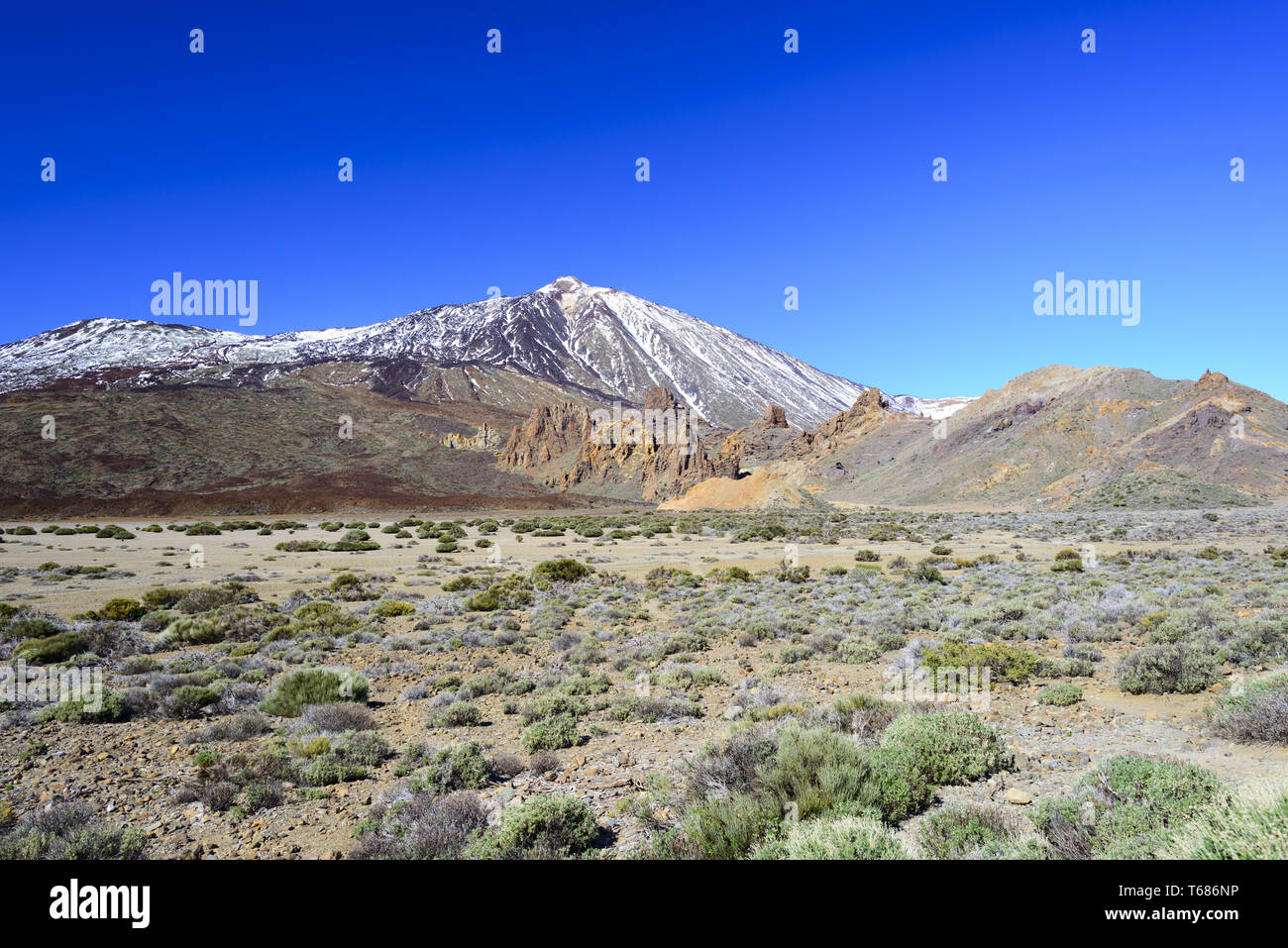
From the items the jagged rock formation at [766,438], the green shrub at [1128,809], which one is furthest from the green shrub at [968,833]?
the jagged rock formation at [766,438]

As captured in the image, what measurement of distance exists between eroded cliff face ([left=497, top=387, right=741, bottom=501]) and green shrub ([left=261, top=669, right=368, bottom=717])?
65.8 meters

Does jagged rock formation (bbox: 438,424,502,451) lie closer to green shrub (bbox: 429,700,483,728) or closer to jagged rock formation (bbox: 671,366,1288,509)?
jagged rock formation (bbox: 671,366,1288,509)

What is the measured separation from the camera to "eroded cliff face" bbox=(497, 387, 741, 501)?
76875 millimetres

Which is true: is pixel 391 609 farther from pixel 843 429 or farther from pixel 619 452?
pixel 843 429

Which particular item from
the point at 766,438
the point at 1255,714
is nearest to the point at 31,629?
the point at 1255,714

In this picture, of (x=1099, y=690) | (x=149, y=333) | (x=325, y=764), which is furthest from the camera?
(x=149, y=333)

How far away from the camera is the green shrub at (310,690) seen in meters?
7.93

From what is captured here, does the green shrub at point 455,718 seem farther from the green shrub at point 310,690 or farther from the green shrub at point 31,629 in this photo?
the green shrub at point 31,629

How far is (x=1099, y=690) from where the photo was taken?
7.95 metres

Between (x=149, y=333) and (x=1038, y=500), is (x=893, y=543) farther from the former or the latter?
(x=149, y=333)

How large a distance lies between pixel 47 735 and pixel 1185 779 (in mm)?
11160

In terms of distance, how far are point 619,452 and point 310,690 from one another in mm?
75440

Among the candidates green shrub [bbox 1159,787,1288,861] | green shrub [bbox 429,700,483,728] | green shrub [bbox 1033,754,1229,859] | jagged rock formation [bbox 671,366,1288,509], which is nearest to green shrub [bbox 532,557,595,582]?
green shrub [bbox 429,700,483,728]
